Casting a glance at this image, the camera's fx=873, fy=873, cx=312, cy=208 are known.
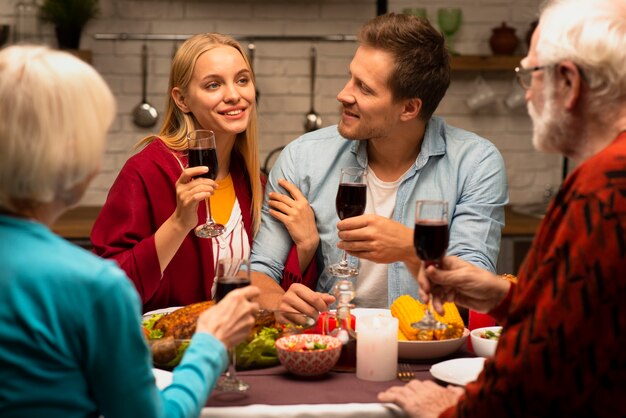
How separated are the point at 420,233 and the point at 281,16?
319cm

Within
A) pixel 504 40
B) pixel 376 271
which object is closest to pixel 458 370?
pixel 376 271

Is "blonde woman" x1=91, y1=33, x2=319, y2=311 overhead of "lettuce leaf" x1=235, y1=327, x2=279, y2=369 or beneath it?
overhead

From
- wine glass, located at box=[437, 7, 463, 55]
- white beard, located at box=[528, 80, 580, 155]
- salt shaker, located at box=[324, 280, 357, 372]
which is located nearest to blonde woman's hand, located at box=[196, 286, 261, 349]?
salt shaker, located at box=[324, 280, 357, 372]

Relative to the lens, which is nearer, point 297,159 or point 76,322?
point 76,322

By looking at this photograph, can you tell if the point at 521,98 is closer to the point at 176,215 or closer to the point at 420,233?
the point at 176,215

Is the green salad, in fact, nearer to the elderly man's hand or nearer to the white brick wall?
the elderly man's hand

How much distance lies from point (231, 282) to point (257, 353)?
27cm

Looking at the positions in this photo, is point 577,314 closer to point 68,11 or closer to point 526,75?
point 526,75

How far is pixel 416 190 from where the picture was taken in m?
2.83

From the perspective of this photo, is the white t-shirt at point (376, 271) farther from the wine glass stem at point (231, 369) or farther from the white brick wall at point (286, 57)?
the white brick wall at point (286, 57)

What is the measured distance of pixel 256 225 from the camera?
9.37ft

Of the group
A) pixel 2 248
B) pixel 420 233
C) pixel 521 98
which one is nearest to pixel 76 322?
pixel 2 248

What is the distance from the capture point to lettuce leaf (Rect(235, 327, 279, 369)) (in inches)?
76.0

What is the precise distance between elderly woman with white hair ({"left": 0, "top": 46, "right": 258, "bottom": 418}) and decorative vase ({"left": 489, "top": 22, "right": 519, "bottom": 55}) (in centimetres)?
374
